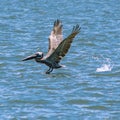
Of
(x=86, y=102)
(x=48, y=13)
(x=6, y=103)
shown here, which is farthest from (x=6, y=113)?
(x=48, y=13)

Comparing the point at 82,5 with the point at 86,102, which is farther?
the point at 82,5

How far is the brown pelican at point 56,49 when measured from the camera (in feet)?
52.3

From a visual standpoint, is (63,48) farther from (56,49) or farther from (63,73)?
(63,73)

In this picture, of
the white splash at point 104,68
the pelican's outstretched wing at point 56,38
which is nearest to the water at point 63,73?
the white splash at point 104,68

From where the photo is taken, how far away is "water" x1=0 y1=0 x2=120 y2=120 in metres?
15.3

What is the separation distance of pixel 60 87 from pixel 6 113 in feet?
8.22

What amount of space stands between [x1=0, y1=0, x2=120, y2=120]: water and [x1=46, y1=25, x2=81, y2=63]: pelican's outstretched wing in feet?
2.38

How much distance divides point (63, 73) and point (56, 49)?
2702mm

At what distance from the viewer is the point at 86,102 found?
52.5ft

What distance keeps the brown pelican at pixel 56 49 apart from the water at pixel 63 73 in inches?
25.2

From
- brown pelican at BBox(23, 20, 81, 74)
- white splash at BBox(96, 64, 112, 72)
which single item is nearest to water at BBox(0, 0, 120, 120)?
white splash at BBox(96, 64, 112, 72)

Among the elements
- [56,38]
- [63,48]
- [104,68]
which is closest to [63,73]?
[104,68]

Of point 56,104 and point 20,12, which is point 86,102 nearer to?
point 56,104

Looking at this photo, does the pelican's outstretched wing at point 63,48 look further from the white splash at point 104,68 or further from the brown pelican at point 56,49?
the white splash at point 104,68
